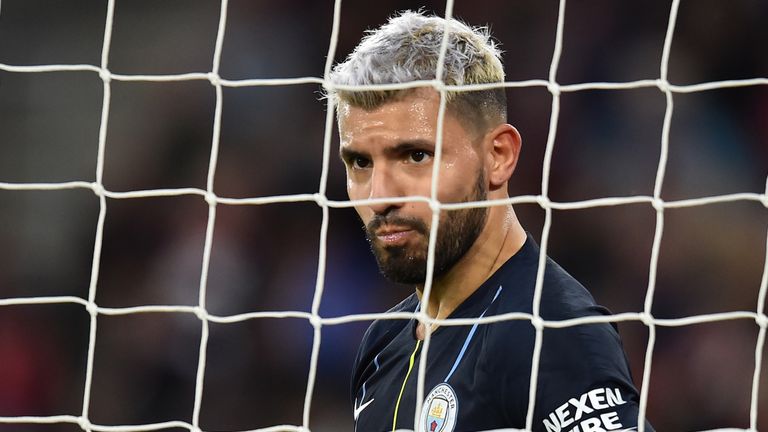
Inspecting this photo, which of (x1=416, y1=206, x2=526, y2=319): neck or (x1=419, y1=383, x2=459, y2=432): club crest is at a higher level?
(x1=416, y1=206, x2=526, y2=319): neck

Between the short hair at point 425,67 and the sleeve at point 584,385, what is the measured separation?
55 cm

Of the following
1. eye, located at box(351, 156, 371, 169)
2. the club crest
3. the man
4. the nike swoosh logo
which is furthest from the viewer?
the nike swoosh logo

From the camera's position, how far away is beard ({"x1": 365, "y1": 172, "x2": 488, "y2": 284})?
1.98 metres

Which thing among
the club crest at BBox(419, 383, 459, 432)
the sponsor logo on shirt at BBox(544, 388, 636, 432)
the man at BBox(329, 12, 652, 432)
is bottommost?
the club crest at BBox(419, 383, 459, 432)

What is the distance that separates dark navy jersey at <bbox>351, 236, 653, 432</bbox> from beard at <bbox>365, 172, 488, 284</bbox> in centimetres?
10

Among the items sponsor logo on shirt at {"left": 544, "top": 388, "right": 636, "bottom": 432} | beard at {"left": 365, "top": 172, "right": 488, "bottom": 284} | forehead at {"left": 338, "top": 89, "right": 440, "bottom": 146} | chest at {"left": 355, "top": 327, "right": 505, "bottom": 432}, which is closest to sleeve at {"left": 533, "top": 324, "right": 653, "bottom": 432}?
sponsor logo on shirt at {"left": 544, "top": 388, "right": 636, "bottom": 432}

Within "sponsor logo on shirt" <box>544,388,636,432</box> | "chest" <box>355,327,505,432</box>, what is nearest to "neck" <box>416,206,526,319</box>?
"chest" <box>355,327,505,432</box>

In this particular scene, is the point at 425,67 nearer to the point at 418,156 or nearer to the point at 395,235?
the point at 418,156

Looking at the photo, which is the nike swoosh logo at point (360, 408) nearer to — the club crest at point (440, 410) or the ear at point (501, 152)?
the club crest at point (440, 410)

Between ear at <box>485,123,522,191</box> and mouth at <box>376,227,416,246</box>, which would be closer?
mouth at <box>376,227,416,246</box>

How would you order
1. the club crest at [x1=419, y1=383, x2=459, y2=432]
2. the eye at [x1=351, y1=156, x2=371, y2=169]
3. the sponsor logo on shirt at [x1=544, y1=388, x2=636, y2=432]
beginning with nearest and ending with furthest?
the sponsor logo on shirt at [x1=544, y1=388, x2=636, y2=432] → the club crest at [x1=419, y1=383, x2=459, y2=432] → the eye at [x1=351, y1=156, x2=371, y2=169]

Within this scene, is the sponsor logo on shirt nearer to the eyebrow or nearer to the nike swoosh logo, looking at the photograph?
the eyebrow

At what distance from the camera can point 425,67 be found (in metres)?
2.06

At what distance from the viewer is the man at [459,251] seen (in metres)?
1.75
